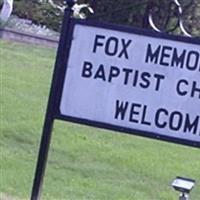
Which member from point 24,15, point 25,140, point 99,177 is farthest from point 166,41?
point 24,15

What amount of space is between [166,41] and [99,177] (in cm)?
417

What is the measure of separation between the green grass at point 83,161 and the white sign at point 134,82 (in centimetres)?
267

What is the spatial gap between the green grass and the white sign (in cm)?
267

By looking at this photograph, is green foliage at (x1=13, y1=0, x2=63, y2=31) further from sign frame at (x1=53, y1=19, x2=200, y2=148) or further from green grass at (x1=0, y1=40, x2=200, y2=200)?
sign frame at (x1=53, y1=19, x2=200, y2=148)

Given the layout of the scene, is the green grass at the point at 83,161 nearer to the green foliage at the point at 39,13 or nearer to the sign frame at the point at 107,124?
the sign frame at the point at 107,124

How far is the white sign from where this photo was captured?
423 cm

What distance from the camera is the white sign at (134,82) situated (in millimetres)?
4227

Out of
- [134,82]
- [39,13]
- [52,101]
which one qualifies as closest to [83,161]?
[52,101]

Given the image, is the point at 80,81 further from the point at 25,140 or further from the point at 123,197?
the point at 25,140

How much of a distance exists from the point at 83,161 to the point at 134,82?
4.69 meters

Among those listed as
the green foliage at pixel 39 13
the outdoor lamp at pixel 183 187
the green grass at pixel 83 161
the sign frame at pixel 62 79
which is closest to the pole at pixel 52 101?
the sign frame at pixel 62 79

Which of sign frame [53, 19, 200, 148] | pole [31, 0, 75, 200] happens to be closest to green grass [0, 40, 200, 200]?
pole [31, 0, 75, 200]

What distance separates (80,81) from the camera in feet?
14.3

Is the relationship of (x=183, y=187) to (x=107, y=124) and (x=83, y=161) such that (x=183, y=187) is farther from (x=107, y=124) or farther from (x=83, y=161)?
(x=83, y=161)
